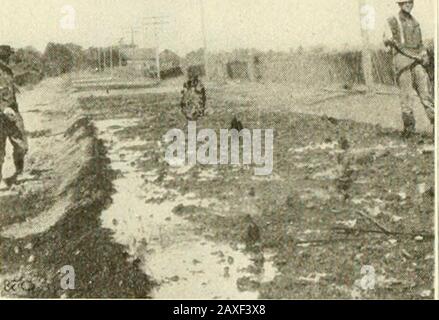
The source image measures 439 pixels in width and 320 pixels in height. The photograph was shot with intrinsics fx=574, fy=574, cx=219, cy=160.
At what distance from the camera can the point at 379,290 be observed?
4.27 meters

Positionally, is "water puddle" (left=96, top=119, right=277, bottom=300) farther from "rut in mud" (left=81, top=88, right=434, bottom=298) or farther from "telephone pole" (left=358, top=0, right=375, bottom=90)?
"telephone pole" (left=358, top=0, right=375, bottom=90)

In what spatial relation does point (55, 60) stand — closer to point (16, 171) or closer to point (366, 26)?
point (16, 171)

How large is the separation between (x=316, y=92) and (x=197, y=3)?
120 cm

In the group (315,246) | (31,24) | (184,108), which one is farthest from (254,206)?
(31,24)

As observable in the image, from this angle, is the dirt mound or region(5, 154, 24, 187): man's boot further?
region(5, 154, 24, 187): man's boot

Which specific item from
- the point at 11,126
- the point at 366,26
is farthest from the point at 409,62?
the point at 11,126

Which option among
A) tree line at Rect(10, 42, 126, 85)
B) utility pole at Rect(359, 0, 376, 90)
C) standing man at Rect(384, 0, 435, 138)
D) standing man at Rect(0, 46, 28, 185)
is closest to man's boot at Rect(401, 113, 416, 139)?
standing man at Rect(384, 0, 435, 138)

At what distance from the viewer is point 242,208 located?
175 inches

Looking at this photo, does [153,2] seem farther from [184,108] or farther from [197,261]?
[197,261]

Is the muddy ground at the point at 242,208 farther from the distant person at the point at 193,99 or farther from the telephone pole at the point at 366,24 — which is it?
the telephone pole at the point at 366,24

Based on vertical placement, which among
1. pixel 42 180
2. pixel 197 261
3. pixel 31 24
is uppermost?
pixel 31 24

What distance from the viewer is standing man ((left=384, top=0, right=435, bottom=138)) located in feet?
14.7

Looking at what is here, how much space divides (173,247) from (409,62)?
2.36 metres
